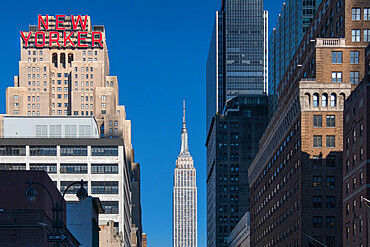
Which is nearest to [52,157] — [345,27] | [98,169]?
[98,169]

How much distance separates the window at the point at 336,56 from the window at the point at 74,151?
177ft

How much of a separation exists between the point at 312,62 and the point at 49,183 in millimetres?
67563

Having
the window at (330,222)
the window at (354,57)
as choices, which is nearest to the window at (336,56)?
the window at (354,57)

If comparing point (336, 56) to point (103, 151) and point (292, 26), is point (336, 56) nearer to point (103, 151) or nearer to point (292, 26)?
point (103, 151)

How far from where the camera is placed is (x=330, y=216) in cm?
11269

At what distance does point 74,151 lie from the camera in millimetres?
148500

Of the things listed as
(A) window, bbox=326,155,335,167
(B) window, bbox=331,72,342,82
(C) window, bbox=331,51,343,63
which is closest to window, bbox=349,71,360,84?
(B) window, bbox=331,72,342,82

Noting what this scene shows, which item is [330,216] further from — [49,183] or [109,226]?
[49,183]

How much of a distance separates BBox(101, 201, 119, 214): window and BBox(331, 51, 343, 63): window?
54874 mm

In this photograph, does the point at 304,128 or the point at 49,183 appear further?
the point at 304,128

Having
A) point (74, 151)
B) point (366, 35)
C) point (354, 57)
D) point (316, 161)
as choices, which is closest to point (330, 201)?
point (316, 161)

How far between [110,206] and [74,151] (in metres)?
12.5

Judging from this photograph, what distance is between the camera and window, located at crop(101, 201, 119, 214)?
149750 millimetres

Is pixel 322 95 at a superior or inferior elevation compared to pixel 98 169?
superior
